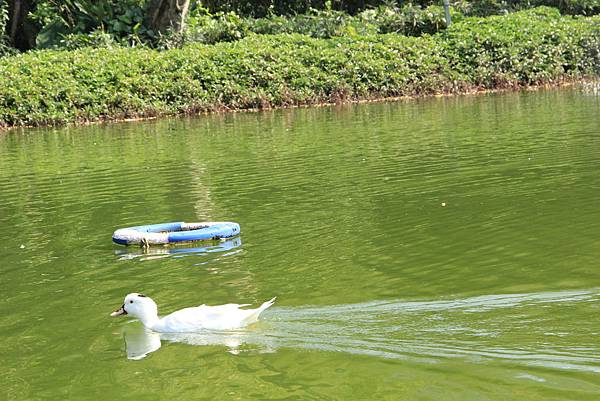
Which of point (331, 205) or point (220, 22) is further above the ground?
point (220, 22)

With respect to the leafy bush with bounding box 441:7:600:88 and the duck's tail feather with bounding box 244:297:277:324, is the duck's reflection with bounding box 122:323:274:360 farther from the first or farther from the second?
the leafy bush with bounding box 441:7:600:88

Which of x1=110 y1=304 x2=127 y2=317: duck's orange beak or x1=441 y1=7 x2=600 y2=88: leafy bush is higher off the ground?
x1=441 y1=7 x2=600 y2=88: leafy bush

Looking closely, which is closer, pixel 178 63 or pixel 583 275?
pixel 583 275

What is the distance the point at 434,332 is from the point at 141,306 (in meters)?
2.16

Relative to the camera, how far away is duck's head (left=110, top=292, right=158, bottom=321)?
697 centimetres

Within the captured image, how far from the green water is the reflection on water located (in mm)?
41

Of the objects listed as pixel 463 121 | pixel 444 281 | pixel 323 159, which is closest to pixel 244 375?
pixel 444 281

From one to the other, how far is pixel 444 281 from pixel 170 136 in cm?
1380

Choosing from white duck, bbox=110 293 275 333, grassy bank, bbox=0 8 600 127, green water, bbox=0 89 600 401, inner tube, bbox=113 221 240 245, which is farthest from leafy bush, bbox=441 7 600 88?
white duck, bbox=110 293 275 333

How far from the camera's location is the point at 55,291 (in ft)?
26.8

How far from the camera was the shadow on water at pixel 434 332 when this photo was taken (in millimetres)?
5836

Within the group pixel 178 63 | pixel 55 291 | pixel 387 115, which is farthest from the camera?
pixel 178 63

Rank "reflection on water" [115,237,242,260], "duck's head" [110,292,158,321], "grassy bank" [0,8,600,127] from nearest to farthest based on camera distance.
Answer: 1. "duck's head" [110,292,158,321]
2. "reflection on water" [115,237,242,260]
3. "grassy bank" [0,8,600,127]

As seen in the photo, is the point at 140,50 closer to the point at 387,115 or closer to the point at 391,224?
the point at 387,115
